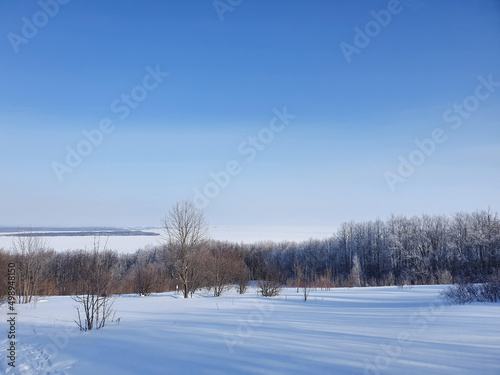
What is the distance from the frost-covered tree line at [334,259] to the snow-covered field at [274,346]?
841cm

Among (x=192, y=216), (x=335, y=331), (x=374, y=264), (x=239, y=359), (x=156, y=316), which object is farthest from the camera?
(x=374, y=264)

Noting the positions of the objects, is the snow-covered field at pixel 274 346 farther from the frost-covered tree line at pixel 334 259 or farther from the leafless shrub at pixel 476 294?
the frost-covered tree line at pixel 334 259

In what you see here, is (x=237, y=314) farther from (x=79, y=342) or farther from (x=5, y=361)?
(x=5, y=361)

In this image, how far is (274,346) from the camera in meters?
4.96

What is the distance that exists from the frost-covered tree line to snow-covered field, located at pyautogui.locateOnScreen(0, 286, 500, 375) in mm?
8406

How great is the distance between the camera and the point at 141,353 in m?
5.02

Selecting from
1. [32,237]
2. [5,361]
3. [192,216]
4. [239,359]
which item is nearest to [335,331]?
[239,359]

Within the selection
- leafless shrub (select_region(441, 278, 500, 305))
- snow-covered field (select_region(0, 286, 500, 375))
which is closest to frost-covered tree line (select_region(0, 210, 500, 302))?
leafless shrub (select_region(441, 278, 500, 305))

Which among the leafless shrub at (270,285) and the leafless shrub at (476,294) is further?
the leafless shrub at (270,285)

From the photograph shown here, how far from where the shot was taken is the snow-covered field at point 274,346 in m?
4.01

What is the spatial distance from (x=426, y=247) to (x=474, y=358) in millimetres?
44146

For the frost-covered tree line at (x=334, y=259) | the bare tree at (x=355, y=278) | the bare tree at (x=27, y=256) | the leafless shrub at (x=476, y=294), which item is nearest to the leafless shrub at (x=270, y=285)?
the frost-covered tree line at (x=334, y=259)

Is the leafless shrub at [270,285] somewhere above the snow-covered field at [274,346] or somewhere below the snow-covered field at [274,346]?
below

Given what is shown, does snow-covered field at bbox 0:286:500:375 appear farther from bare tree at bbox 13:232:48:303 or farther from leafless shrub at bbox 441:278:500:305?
bare tree at bbox 13:232:48:303
